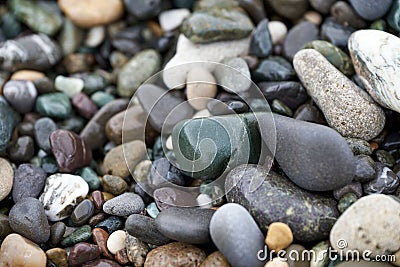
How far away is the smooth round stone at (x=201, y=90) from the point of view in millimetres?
2414

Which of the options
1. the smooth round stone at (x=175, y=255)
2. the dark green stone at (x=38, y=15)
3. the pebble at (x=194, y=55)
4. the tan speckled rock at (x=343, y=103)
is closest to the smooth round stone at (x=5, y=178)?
the smooth round stone at (x=175, y=255)

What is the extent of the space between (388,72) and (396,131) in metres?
0.31

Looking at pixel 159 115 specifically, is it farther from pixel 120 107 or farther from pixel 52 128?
pixel 52 128

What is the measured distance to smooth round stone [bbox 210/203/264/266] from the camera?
1.80m

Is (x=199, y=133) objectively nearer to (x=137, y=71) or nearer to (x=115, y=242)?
(x=115, y=242)

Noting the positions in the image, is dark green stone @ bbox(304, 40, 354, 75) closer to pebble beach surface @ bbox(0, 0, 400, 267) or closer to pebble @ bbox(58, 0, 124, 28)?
pebble beach surface @ bbox(0, 0, 400, 267)

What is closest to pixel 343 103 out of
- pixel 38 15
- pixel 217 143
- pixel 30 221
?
pixel 217 143

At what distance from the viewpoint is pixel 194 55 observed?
2566 mm

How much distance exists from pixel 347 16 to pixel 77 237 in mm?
1656

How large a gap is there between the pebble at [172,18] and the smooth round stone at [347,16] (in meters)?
0.82

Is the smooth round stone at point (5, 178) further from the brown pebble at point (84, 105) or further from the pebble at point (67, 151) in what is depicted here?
the brown pebble at point (84, 105)

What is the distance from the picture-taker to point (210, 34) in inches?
99.6

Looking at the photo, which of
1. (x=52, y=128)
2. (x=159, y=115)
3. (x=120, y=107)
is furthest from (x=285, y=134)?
(x=52, y=128)

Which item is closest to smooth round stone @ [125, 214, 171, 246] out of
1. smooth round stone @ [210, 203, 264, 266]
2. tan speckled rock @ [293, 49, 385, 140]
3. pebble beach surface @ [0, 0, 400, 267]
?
pebble beach surface @ [0, 0, 400, 267]
